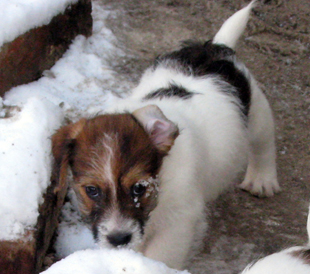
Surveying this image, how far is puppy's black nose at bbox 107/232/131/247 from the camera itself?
2621 mm

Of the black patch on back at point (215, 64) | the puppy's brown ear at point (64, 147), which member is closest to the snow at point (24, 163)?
the puppy's brown ear at point (64, 147)

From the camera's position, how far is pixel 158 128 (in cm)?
291

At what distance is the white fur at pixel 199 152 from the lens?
313cm

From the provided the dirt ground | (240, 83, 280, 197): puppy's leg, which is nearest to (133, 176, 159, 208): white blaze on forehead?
the dirt ground

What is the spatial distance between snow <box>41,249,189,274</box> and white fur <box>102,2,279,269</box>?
887 mm

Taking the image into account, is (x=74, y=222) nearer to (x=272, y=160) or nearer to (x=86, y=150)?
(x=86, y=150)

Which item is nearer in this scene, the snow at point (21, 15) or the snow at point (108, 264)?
the snow at point (108, 264)

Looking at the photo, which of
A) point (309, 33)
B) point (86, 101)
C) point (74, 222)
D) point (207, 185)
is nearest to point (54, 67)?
point (86, 101)

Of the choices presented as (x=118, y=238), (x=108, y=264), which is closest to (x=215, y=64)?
(x=118, y=238)

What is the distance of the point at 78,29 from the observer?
5.91m

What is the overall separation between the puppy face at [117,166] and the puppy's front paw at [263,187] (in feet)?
6.44

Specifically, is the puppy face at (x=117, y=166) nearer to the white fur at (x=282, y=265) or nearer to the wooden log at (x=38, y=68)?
the wooden log at (x=38, y=68)

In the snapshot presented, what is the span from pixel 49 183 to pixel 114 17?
416 centimetres

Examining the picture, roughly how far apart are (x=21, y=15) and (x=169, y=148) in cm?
251
